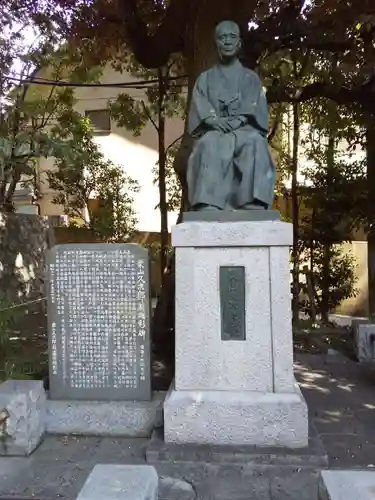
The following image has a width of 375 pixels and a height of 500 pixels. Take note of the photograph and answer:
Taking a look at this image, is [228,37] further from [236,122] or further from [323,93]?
[323,93]

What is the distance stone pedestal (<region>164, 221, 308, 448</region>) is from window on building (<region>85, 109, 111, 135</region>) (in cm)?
1186

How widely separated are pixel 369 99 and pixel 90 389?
5.79 m

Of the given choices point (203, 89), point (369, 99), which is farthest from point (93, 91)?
point (203, 89)

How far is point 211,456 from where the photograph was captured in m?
3.52

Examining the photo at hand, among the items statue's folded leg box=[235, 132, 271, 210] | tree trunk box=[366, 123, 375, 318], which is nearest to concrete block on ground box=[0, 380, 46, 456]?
statue's folded leg box=[235, 132, 271, 210]

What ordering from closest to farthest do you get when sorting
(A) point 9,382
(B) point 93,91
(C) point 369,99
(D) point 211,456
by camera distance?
(D) point 211,456
(A) point 9,382
(C) point 369,99
(B) point 93,91

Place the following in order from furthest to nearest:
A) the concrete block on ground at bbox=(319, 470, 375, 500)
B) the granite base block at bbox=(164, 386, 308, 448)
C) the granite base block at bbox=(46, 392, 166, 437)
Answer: the granite base block at bbox=(46, 392, 166, 437) < the granite base block at bbox=(164, 386, 308, 448) < the concrete block on ground at bbox=(319, 470, 375, 500)

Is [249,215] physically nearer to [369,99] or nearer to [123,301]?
[123,301]

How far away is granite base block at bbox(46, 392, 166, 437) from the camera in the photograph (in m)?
4.10

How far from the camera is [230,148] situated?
3906 mm

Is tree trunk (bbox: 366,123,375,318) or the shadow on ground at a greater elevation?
tree trunk (bbox: 366,123,375,318)

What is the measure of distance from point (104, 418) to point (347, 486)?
97.9 inches

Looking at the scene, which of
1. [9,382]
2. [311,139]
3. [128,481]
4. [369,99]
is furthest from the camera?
[311,139]

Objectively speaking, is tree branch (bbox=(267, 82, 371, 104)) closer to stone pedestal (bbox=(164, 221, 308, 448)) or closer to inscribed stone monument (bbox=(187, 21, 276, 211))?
inscribed stone monument (bbox=(187, 21, 276, 211))
